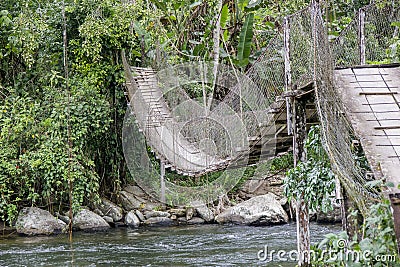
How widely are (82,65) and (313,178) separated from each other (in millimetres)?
4605

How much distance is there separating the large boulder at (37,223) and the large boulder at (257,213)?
2.06m

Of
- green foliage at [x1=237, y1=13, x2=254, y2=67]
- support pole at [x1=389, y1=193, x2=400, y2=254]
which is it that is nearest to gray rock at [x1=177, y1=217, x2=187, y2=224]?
green foliage at [x1=237, y1=13, x2=254, y2=67]

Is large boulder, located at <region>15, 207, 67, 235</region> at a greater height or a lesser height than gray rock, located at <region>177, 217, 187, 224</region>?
greater

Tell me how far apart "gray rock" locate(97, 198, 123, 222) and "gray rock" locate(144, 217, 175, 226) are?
0.37 meters

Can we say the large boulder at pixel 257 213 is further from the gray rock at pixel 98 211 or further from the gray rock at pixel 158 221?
the gray rock at pixel 98 211

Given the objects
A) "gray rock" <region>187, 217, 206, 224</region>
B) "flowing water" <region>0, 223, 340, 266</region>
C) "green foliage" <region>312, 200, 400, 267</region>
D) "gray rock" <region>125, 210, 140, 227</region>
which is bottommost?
"flowing water" <region>0, 223, 340, 266</region>

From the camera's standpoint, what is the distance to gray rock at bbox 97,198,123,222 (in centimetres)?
756

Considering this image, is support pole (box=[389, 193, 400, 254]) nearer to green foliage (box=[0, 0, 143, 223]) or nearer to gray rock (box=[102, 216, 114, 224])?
green foliage (box=[0, 0, 143, 223])

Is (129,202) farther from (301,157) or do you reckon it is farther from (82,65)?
(301,157)

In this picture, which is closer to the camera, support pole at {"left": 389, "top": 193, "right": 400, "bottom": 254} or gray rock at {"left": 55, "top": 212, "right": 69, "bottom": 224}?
support pole at {"left": 389, "top": 193, "right": 400, "bottom": 254}

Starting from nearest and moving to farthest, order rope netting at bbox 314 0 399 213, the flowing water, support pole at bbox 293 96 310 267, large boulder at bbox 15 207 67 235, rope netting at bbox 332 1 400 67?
rope netting at bbox 314 0 399 213
support pole at bbox 293 96 310 267
rope netting at bbox 332 1 400 67
the flowing water
large boulder at bbox 15 207 67 235

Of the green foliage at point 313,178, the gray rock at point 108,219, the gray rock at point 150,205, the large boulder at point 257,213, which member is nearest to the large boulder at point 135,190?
the gray rock at point 150,205

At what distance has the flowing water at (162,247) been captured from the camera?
5395 millimetres

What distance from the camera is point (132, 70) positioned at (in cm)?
711
